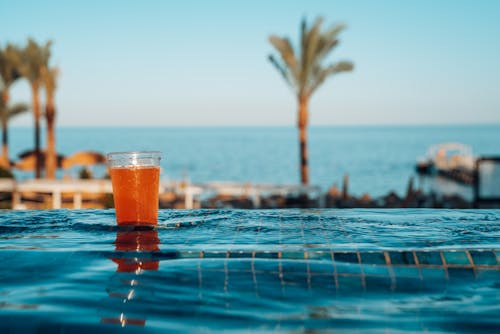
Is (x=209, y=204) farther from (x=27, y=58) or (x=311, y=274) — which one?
(x=311, y=274)

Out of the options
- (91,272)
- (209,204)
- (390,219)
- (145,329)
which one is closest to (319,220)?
(390,219)

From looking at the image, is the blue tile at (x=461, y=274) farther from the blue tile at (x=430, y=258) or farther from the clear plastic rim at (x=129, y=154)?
the clear plastic rim at (x=129, y=154)

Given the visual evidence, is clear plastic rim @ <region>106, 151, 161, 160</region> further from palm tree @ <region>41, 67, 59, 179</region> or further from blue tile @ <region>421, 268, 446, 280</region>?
palm tree @ <region>41, 67, 59, 179</region>

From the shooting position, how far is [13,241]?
2.52m

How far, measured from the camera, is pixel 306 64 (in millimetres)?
20578

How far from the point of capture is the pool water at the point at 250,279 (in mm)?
1789

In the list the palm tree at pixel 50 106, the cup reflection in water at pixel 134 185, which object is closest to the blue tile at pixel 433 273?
the cup reflection in water at pixel 134 185

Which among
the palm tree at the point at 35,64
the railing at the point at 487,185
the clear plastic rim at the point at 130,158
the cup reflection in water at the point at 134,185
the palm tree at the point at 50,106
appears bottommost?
the railing at the point at 487,185

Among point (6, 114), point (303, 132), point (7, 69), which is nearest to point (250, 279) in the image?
point (303, 132)

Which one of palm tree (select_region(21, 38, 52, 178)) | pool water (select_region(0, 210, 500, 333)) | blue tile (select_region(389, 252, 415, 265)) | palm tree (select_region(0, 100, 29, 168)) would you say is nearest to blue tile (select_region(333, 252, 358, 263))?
pool water (select_region(0, 210, 500, 333))

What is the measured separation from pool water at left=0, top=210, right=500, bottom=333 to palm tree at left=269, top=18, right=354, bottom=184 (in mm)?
18008

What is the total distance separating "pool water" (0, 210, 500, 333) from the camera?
5.87 feet

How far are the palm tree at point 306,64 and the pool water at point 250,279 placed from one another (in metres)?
18.0

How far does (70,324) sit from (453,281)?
123cm
